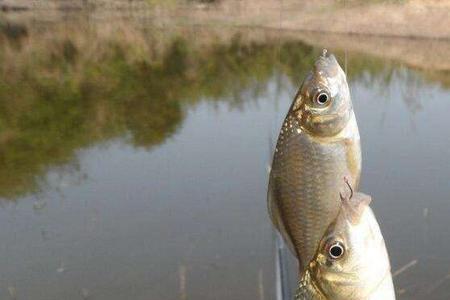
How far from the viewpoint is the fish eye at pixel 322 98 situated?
1.31 meters

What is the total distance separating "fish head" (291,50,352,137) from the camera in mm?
1301

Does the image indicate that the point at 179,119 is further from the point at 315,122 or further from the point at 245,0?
the point at 245,0

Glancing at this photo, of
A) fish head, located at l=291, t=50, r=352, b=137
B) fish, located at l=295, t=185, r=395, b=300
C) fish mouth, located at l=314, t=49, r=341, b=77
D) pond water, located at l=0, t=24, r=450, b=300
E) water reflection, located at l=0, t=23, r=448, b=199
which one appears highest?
fish mouth, located at l=314, t=49, r=341, b=77

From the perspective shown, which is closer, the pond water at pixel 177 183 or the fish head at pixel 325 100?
the fish head at pixel 325 100

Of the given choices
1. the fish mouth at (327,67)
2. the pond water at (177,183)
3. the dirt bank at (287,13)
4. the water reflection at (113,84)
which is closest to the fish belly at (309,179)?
the fish mouth at (327,67)

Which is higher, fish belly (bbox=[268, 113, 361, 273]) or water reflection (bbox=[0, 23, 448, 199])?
fish belly (bbox=[268, 113, 361, 273])

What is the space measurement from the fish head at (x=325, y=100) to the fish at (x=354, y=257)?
18 centimetres

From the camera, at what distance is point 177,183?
28.0 feet

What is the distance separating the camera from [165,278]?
619 centimetres

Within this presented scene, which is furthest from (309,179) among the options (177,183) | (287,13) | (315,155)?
(287,13)

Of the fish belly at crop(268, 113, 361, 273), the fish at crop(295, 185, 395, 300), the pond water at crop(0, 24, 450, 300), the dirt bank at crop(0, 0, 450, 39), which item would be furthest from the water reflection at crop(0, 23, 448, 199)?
the fish at crop(295, 185, 395, 300)

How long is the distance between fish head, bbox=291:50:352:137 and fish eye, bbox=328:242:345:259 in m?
0.24

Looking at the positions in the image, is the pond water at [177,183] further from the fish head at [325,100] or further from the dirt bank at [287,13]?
the dirt bank at [287,13]

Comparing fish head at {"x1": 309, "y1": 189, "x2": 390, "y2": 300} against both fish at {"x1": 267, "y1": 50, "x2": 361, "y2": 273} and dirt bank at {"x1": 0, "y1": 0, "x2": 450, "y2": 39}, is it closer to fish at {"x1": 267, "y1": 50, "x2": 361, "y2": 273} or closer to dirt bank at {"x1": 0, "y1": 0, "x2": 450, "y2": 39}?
fish at {"x1": 267, "y1": 50, "x2": 361, "y2": 273}
